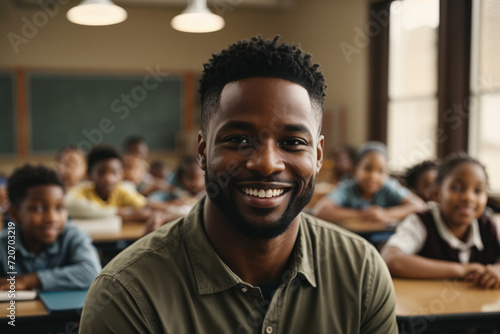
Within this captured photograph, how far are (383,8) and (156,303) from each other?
5283 millimetres

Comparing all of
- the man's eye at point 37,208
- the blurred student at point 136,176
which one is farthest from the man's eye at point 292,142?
the blurred student at point 136,176

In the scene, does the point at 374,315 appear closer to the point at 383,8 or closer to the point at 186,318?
the point at 186,318

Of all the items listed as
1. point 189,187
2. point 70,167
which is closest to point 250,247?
point 189,187

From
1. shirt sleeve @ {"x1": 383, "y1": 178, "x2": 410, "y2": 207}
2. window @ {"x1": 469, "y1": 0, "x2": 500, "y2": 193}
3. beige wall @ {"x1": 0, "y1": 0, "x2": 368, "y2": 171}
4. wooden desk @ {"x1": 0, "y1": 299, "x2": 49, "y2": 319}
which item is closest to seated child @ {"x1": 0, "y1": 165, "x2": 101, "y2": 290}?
wooden desk @ {"x1": 0, "y1": 299, "x2": 49, "y2": 319}

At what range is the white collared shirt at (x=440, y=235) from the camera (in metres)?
2.31

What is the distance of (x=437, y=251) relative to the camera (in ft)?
7.58

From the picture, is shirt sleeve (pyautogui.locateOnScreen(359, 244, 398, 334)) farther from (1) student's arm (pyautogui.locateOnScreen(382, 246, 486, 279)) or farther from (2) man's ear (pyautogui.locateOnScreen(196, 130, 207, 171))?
(1) student's arm (pyautogui.locateOnScreen(382, 246, 486, 279))

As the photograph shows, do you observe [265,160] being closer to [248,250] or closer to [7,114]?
[248,250]

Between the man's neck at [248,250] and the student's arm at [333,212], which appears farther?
the student's arm at [333,212]

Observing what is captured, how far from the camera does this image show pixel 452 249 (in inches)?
90.9

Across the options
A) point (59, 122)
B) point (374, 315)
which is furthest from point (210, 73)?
point (59, 122)

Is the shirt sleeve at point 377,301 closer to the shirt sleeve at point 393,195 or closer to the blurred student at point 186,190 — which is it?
the blurred student at point 186,190

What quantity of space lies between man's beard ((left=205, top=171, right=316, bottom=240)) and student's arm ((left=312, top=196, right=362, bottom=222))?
2667 millimetres

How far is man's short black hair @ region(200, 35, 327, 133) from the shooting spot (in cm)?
108
